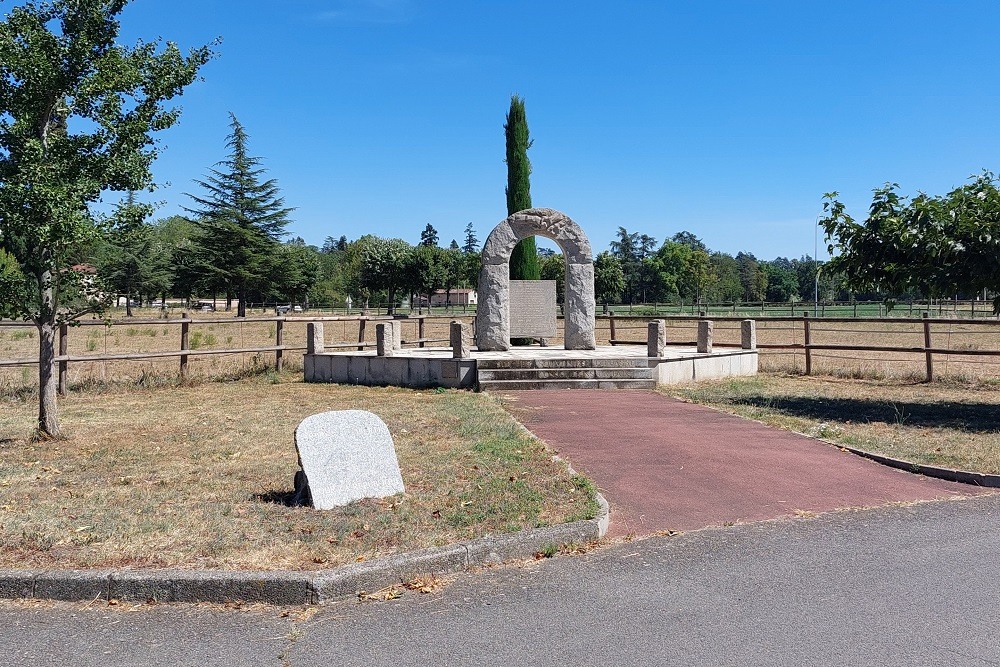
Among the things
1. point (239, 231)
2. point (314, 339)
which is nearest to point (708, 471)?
point (314, 339)

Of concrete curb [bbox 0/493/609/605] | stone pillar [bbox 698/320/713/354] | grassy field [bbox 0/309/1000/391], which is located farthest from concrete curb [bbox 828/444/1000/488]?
stone pillar [bbox 698/320/713/354]

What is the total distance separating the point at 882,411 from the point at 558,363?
5.83 m

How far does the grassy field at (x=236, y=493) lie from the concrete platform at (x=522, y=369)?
3.30 metres

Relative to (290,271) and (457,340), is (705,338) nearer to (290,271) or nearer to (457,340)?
(457,340)

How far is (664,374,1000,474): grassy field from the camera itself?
27.8 ft

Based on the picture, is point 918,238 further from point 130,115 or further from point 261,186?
point 261,186

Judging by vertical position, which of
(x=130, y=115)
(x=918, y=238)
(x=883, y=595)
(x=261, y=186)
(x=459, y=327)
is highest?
(x=261, y=186)

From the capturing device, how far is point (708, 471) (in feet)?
24.7

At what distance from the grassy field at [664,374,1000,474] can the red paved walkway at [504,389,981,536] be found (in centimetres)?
61

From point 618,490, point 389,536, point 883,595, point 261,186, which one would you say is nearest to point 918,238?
point 618,490

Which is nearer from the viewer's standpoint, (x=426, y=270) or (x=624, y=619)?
(x=624, y=619)

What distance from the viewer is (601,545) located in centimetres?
538

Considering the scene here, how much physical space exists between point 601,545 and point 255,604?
238cm

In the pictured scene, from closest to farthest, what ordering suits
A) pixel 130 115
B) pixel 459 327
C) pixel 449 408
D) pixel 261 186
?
pixel 130 115
pixel 449 408
pixel 459 327
pixel 261 186
